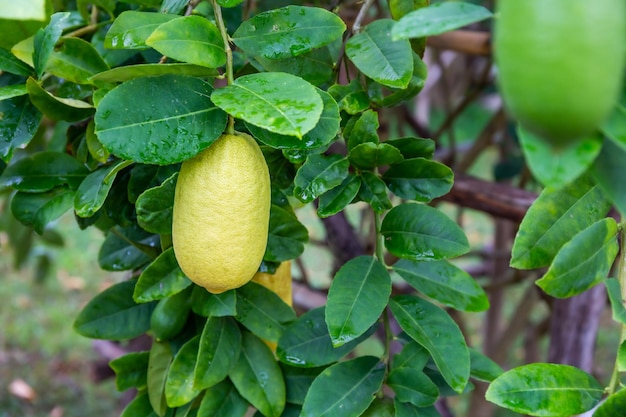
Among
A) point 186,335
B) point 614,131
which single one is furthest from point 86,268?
point 614,131

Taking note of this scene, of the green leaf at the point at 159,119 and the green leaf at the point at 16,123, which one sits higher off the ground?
the green leaf at the point at 159,119

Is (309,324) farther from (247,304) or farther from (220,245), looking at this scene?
(220,245)

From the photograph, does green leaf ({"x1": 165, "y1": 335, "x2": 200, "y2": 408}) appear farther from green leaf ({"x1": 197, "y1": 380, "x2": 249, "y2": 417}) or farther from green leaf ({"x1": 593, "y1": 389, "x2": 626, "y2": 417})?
green leaf ({"x1": 593, "y1": 389, "x2": 626, "y2": 417})

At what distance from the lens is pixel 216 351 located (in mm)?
700

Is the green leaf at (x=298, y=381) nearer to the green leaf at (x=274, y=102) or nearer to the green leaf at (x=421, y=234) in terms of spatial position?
the green leaf at (x=421, y=234)

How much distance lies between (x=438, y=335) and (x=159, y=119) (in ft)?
1.02

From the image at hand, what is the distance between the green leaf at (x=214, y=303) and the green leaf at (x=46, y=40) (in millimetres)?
248

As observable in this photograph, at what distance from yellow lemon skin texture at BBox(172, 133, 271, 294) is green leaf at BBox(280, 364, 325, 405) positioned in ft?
0.68

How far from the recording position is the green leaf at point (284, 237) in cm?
68

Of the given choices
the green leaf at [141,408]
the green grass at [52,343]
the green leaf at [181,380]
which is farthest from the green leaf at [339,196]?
the green grass at [52,343]

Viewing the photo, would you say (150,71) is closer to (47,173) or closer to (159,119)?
(159,119)

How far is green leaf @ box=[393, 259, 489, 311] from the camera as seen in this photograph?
68 centimetres

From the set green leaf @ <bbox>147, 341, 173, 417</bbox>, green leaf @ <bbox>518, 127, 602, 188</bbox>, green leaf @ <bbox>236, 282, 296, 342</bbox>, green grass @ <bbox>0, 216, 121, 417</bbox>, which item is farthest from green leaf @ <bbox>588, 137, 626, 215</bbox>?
green grass @ <bbox>0, 216, 121, 417</bbox>

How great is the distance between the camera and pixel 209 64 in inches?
21.1
